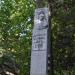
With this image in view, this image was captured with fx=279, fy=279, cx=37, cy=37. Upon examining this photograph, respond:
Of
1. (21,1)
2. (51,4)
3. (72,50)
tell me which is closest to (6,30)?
(21,1)

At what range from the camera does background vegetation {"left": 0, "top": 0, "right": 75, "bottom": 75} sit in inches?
455

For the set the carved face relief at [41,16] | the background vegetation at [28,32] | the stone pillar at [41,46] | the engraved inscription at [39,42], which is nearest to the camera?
the stone pillar at [41,46]

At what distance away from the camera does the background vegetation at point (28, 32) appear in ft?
37.9

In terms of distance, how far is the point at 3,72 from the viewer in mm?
16141

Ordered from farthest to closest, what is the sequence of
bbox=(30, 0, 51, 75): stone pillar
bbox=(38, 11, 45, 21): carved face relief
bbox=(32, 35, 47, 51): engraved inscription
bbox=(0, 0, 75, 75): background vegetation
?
bbox=(0, 0, 75, 75): background vegetation < bbox=(38, 11, 45, 21): carved face relief < bbox=(32, 35, 47, 51): engraved inscription < bbox=(30, 0, 51, 75): stone pillar

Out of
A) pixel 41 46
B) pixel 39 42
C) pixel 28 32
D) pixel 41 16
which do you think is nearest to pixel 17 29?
pixel 28 32

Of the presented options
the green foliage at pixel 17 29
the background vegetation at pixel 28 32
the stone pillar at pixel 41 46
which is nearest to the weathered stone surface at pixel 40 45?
the stone pillar at pixel 41 46

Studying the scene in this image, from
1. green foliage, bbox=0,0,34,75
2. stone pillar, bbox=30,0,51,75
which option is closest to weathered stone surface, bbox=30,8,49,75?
stone pillar, bbox=30,0,51,75

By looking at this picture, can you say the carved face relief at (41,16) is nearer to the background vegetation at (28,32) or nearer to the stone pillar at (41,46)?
the stone pillar at (41,46)

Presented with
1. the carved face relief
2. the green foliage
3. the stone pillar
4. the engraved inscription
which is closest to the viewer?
the stone pillar

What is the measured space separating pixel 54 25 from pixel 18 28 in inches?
109

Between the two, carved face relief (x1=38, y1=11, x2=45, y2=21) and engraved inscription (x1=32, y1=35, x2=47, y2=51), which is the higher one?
carved face relief (x1=38, y1=11, x2=45, y2=21)

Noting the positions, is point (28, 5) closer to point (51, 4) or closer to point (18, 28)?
point (18, 28)

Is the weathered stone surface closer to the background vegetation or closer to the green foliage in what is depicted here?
the background vegetation
